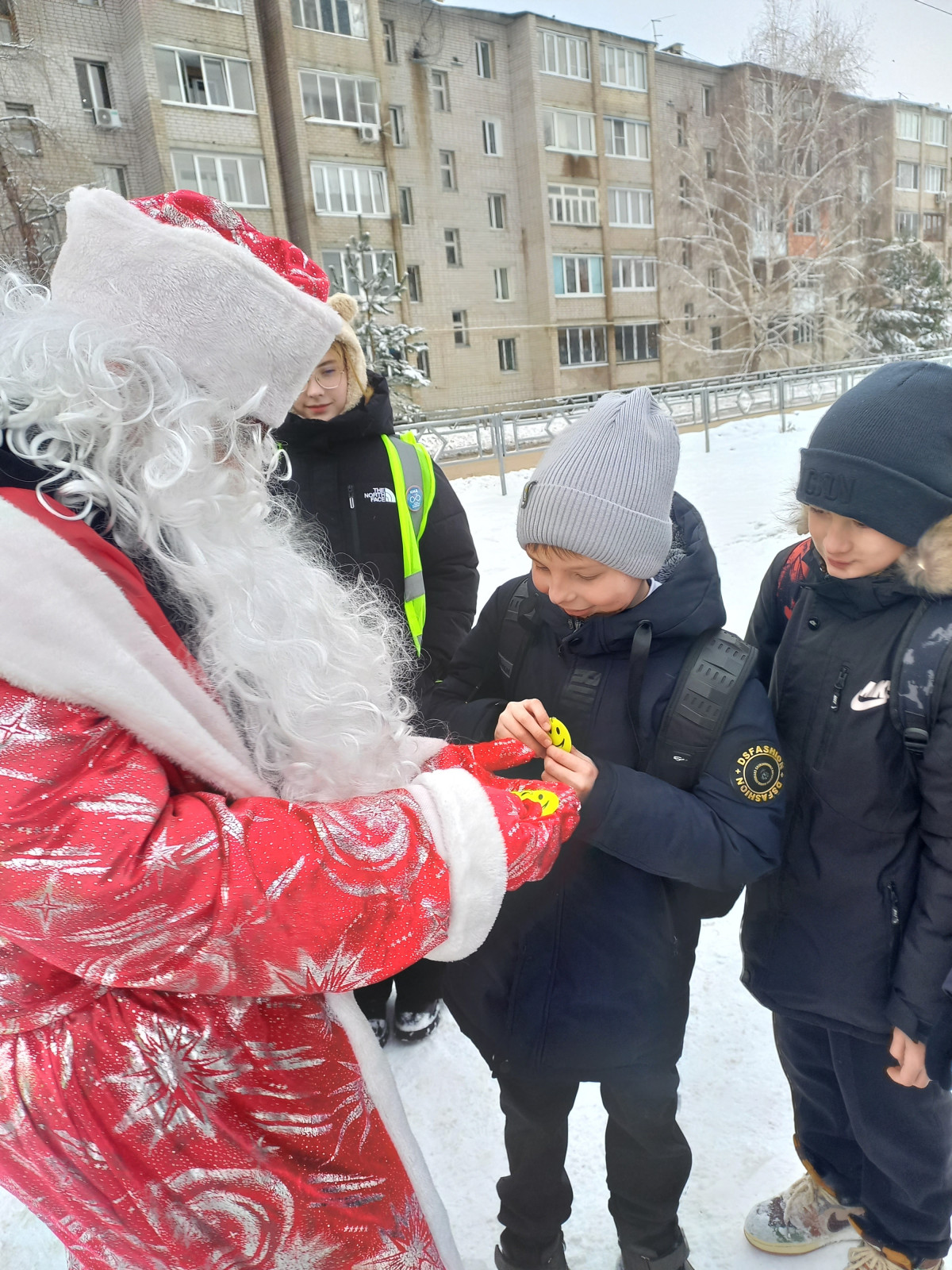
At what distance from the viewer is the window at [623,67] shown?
25.6 m

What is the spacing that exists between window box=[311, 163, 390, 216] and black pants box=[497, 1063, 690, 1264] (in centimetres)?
2284

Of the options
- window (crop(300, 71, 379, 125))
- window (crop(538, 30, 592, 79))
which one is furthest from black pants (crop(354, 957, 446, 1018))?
window (crop(538, 30, 592, 79))

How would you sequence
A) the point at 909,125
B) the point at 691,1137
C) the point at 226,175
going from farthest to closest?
the point at 909,125 < the point at 226,175 < the point at 691,1137

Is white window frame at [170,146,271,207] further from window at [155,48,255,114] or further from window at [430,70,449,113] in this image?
window at [430,70,449,113]

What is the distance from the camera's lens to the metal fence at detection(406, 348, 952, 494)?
39.4ft

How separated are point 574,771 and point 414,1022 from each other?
1.50 metres

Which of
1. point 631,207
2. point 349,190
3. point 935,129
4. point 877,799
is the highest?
point 935,129

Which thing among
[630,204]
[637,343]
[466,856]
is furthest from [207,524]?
[630,204]

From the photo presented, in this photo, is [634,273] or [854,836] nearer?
[854,836]

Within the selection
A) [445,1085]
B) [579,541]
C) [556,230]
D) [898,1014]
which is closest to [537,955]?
[898,1014]

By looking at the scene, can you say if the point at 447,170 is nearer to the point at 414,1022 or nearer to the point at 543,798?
the point at 414,1022

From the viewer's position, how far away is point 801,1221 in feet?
5.59

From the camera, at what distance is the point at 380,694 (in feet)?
3.63

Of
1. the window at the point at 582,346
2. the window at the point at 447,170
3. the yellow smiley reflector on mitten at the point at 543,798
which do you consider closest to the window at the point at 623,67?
the window at the point at 447,170
